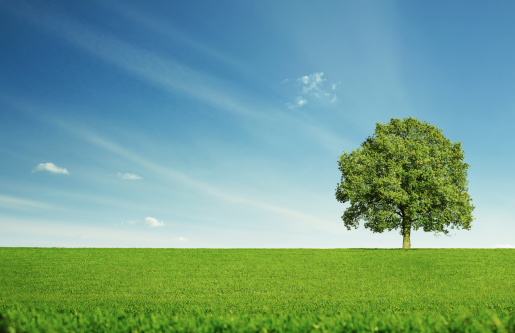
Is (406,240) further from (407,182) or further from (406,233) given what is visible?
(407,182)

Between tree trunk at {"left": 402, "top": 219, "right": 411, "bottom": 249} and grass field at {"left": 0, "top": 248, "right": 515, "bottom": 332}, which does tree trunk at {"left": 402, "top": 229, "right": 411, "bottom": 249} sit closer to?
tree trunk at {"left": 402, "top": 219, "right": 411, "bottom": 249}

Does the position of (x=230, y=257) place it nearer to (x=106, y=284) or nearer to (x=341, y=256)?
(x=341, y=256)

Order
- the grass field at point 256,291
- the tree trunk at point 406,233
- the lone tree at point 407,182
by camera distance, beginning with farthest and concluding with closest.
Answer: the tree trunk at point 406,233, the lone tree at point 407,182, the grass field at point 256,291

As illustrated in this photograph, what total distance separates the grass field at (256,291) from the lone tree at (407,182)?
232 inches

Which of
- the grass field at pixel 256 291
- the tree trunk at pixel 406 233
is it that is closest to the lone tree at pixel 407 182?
the tree trunk at pixel 406 233

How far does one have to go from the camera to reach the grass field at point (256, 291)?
7008 mm

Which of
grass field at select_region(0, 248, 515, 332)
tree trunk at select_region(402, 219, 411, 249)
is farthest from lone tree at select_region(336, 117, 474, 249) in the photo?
grass field at select_region(0, 248, 515, 332)

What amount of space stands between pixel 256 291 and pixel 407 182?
2453 centimetres

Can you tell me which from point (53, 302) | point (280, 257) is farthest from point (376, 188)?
point (53, 302)

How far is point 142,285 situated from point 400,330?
15605 mm

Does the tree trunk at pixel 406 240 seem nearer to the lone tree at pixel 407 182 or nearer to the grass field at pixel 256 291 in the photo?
the lone tree at pixel 407 182

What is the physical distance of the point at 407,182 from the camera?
37219 mm

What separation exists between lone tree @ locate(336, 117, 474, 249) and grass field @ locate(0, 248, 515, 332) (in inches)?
232

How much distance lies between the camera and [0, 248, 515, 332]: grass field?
701cm
